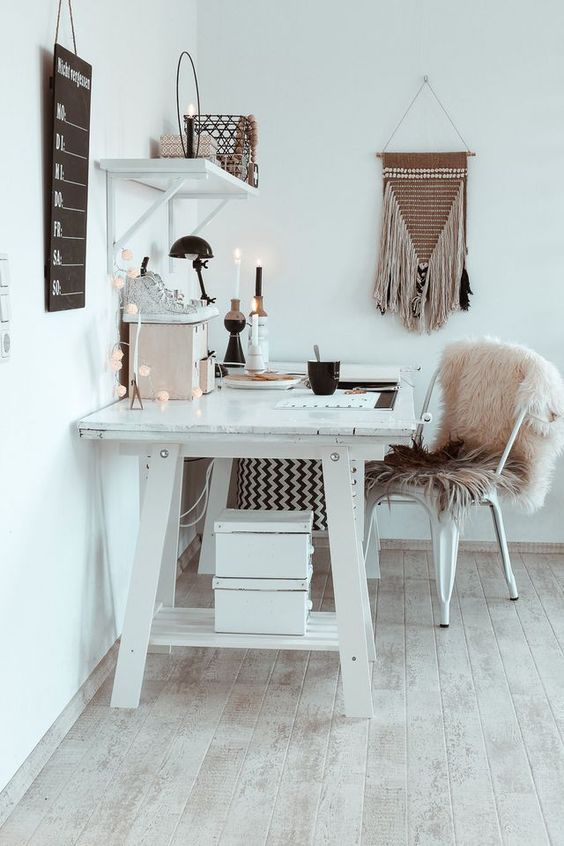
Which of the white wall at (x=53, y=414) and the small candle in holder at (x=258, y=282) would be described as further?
the small candle in holder at (x=258, y=282)

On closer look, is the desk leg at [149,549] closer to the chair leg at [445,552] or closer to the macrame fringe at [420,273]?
the chair leg at [445,552]

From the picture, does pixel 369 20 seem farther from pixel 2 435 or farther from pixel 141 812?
pixel 141 812

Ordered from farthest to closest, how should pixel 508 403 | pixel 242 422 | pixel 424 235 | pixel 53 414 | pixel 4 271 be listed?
1. pixel 424 235
2. pixel 508 403
3. pixel 242 422
4. pixel 53 414
5. pixel 4 271

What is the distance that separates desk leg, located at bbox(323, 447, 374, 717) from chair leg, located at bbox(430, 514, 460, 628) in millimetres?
733

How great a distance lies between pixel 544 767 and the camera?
2.18 m

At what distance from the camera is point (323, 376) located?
279 cm

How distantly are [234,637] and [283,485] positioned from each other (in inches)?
47.0

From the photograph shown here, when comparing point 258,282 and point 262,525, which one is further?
point 258,282

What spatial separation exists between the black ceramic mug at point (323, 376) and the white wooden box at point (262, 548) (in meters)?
0.46

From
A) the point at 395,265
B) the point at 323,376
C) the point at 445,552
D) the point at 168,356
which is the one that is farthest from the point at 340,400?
the point at 395,265

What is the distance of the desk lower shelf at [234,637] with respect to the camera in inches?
98.3

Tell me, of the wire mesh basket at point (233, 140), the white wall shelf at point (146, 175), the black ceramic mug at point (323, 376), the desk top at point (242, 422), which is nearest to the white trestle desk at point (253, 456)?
the desk top at point (242, 422)

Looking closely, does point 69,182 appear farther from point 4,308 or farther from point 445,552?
point 445,552

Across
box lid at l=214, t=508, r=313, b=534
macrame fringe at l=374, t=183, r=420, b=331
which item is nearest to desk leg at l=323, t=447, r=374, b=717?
box lid at l=214, t=508, r=313, b=534
